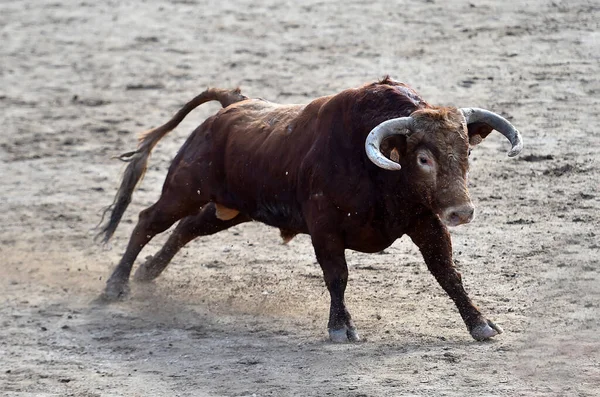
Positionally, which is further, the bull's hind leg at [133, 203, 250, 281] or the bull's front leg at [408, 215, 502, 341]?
the bull's hind leg at [133, 203, 250, 281]

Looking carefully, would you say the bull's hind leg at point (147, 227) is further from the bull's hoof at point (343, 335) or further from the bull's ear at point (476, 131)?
the bull's ear at point (476, 131)

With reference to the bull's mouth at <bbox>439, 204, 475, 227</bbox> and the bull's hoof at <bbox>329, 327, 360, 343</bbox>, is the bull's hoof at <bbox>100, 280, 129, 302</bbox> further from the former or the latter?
the bull's mouth at <bbox>439, 204, 475, 227</bbox>

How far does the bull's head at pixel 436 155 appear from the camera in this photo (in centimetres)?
741

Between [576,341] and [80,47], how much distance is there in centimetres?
849

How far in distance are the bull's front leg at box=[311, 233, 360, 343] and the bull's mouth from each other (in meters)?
0.80

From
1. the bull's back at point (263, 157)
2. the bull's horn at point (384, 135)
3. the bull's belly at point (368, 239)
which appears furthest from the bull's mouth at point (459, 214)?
the bull's back at point (263, 157)

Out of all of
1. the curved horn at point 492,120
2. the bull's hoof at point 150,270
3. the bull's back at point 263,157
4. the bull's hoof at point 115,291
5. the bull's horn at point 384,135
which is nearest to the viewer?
the bull's horn at point 384,135

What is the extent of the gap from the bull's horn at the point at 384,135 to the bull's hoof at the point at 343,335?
1.08 meters

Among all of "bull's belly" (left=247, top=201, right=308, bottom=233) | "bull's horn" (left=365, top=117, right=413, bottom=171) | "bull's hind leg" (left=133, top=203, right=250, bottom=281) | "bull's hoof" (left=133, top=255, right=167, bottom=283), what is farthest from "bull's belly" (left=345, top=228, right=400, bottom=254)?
"bull's hoof" (left=133, top=255, right=167, bottom=283)

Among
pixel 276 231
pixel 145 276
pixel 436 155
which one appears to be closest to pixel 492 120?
pixel 436 155

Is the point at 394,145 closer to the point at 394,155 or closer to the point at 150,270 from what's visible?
the point at 394,155

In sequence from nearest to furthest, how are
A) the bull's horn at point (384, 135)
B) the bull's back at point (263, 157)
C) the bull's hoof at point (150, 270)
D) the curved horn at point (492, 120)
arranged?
the bull's horn at point (384, 135), the curved horn at point (492, 120), the bull's back at point (263, 157), the bull's hoof at point (150, 270)

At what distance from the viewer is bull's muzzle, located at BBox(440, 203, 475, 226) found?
24.2 feet

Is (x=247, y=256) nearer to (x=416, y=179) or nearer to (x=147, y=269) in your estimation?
(x=147, y=269)
